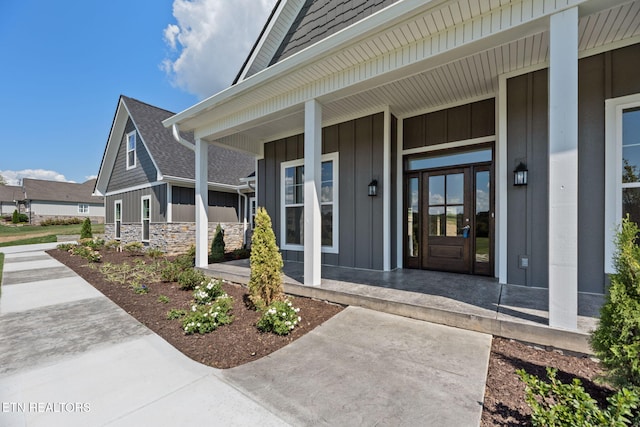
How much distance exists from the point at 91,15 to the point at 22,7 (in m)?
1.96

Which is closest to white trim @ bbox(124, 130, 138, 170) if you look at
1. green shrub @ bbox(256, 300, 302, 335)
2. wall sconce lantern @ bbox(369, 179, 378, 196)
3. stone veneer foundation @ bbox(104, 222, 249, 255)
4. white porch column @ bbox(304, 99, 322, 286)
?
stone veneer foundation @ bbox(104, 222, 249, 255)

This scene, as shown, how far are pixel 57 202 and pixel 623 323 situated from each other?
4030cm

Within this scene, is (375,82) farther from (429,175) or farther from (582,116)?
(582,116)

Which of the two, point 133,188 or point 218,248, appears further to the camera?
point 133,188

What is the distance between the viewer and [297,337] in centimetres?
294

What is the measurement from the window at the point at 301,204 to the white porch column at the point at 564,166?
12.3 ft

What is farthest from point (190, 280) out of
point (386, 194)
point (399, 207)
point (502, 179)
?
point (502, 179)

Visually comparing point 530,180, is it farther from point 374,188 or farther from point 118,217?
point 118,217

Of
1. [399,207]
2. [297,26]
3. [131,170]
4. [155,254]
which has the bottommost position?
[155,254]

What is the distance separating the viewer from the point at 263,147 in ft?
23.6

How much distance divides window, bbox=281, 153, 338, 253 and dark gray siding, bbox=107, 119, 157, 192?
6.25m

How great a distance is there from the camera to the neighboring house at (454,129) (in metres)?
2.53

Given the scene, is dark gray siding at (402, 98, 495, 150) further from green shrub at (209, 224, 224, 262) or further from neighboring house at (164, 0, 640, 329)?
green shrub at (209, 224, 224, 262)

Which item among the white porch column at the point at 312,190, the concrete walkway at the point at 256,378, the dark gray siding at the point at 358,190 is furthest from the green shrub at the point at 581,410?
the dark gray siding at the point at 358,190
